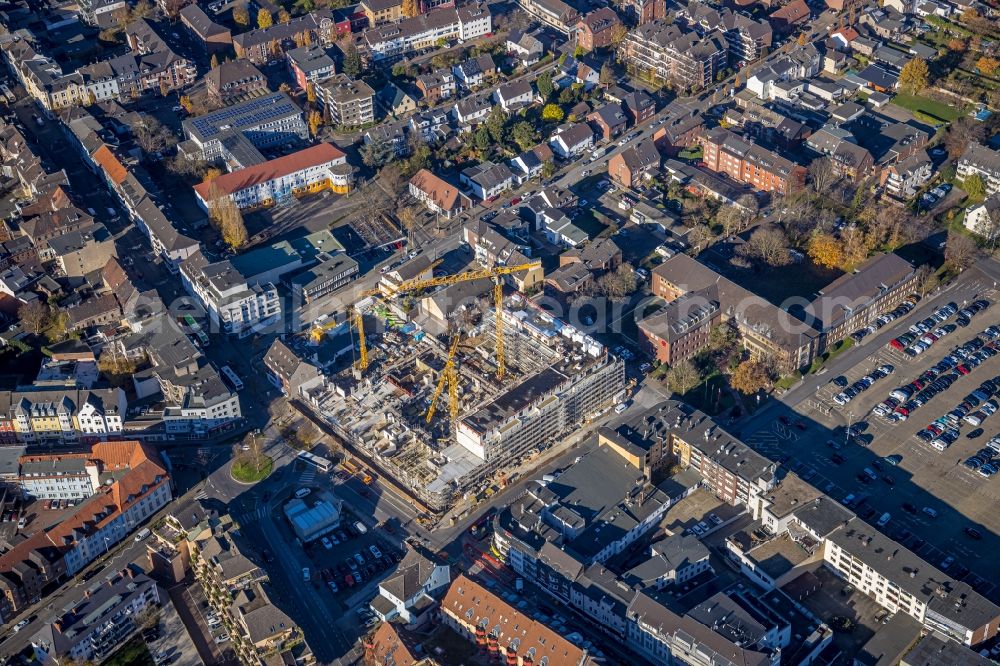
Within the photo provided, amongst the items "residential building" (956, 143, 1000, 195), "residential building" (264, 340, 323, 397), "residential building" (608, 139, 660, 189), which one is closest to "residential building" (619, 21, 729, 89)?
"residential building" (608, 139, 660, 189)

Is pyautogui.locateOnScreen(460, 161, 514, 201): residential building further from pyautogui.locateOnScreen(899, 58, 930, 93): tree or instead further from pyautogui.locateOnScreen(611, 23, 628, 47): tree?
pyautogui.locateOnScreen(899, 58, 930, 93): tree

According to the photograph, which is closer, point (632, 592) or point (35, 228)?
point (632, 592)

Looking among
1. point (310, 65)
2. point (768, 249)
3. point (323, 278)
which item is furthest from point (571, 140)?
point (310, 65)

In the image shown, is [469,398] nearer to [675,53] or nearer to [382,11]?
[675,53]

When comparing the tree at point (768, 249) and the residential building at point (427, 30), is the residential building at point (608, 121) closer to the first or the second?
the tree at point (768, 249)

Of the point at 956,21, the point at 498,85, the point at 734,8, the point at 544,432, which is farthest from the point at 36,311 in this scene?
the point at 956,21

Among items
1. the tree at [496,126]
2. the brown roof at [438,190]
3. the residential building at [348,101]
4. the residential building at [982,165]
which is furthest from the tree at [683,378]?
the residential building at [348,101]

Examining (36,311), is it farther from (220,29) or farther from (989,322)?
(989,322)
